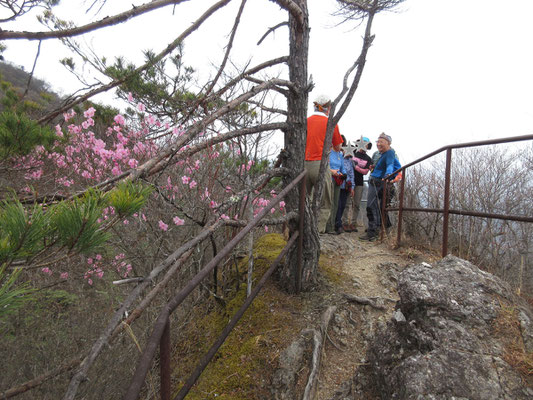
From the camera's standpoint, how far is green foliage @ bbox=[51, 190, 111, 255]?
0.87 meters

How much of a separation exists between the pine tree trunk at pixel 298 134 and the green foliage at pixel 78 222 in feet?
6.00

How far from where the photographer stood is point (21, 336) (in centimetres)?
386

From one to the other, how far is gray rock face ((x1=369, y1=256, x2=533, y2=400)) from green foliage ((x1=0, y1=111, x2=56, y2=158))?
268cm

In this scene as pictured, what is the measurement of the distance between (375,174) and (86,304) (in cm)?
560

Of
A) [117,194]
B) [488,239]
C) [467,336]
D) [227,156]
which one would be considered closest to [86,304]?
[227,156]

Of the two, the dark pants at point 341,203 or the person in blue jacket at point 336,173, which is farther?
the dark pants at point 341,203

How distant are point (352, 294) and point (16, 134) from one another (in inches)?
121

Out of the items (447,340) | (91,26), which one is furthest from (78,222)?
(447,340)

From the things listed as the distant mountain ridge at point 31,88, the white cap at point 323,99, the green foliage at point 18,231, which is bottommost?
the green foliage at point 18,231

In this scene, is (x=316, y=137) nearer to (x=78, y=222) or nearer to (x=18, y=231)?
(x=78, y=222)

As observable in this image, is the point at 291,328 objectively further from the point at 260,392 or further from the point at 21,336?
the point at 21,336

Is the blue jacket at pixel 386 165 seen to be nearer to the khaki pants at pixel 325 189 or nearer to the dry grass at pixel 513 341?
the khaki pants at pixel 325 189

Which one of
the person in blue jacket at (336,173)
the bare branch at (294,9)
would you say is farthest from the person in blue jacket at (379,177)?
the bare branch at (294,9)

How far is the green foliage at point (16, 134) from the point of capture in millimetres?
1763
